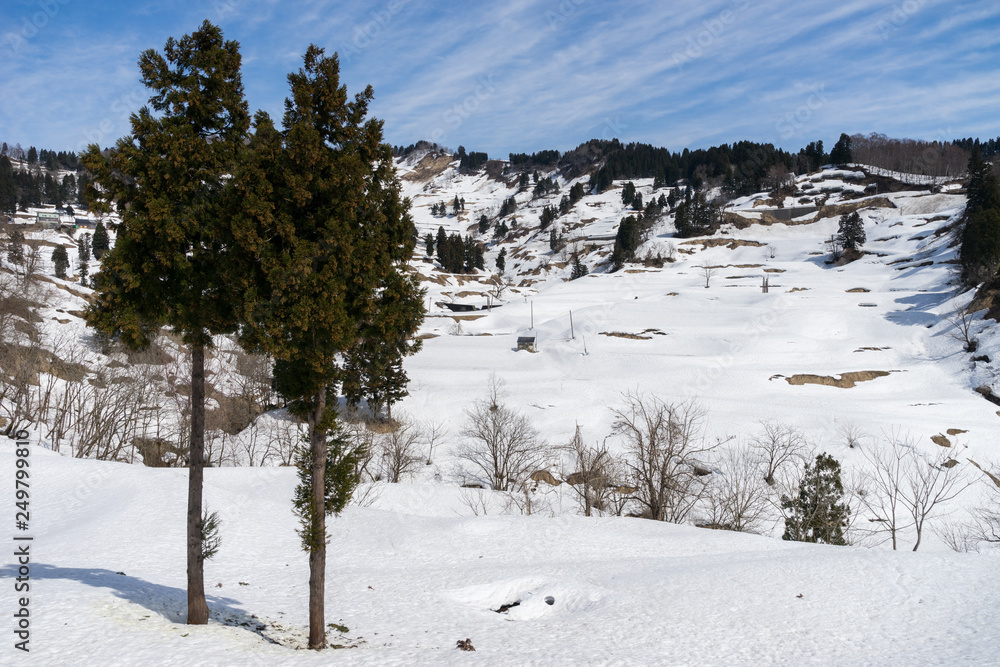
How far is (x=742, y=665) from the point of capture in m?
9.74

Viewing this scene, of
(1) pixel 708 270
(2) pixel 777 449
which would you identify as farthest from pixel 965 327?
(1) pixel 708 270

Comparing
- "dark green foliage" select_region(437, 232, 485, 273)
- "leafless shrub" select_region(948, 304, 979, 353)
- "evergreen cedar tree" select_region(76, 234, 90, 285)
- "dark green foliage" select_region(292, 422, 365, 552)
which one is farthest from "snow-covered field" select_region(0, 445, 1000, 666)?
"dark green foliage" select_region(437, 232, 485, 273)

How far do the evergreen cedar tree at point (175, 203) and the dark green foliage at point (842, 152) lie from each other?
A: 170 m

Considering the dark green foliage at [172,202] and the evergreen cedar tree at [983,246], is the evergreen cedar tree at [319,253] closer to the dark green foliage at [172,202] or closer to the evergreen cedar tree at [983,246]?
the dark green foliage at [172,202]

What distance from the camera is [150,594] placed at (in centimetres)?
1150

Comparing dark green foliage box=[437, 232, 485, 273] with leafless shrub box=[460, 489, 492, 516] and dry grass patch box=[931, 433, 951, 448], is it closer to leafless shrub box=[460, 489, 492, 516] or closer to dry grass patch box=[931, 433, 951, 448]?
leafless shrub box=[460, 489, 492, 516]

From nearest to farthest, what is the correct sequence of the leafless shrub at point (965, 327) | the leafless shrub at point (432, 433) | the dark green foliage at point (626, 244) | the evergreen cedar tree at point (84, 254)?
the leafless shrub at point (432, 433) → the leafless shrub at point (965, 327) → the evergreen cedar tree at point (84, 254) → the dark green foliage at point (626, 244)

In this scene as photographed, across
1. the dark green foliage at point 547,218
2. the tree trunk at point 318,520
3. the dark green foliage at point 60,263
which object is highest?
the dark green foliage at point 547,218

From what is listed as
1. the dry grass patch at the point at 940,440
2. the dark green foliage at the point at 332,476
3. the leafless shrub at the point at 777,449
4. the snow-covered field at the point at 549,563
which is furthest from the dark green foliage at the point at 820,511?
the dark green foliage at the point at 332,476

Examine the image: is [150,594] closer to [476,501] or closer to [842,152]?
[476,501]

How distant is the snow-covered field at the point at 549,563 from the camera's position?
10.0 m

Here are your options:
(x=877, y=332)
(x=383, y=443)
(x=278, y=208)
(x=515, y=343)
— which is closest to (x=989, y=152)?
(x=877, y=332)

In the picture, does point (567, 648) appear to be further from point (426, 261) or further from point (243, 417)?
point (426, 261)

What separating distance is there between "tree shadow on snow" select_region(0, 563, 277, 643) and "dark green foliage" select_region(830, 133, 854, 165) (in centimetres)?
17183
